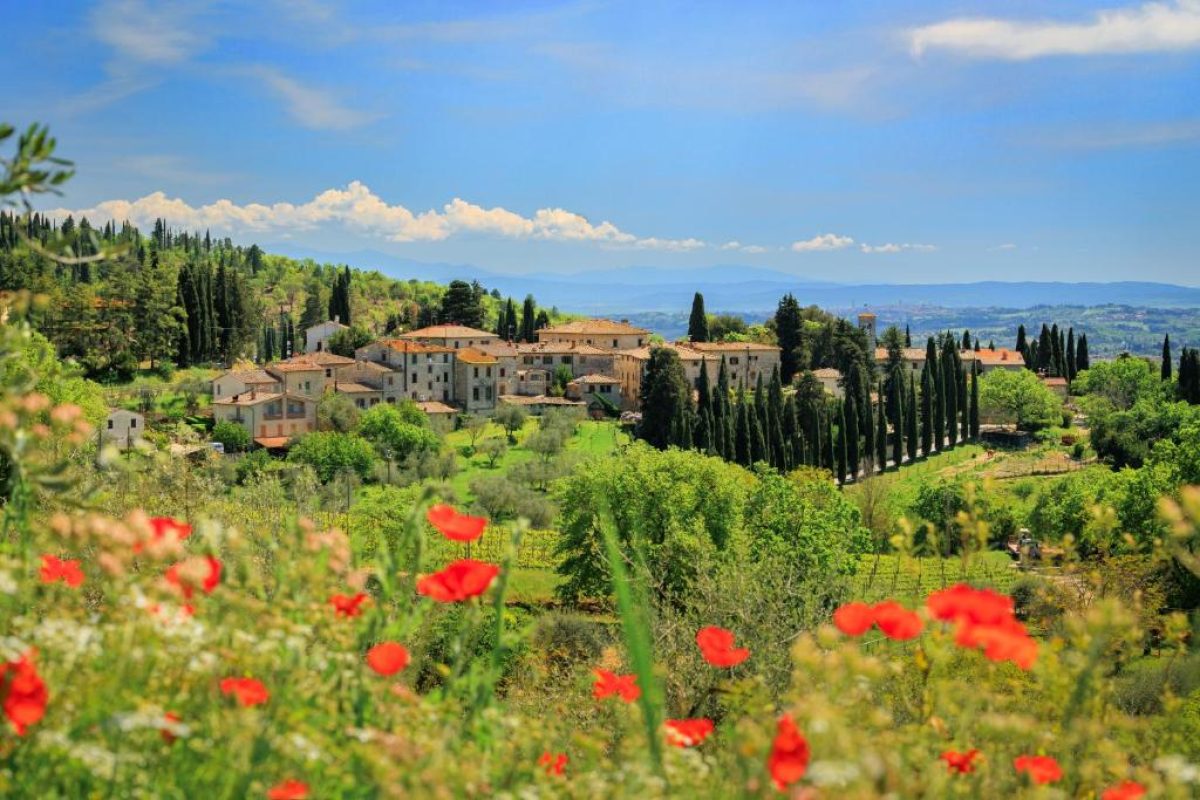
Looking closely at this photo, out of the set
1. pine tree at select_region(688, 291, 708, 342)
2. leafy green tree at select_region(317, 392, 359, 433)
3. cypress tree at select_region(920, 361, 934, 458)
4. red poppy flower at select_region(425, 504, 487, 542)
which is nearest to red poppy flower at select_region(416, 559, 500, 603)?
red poppy flower at select_region(425, 504, 487, 542)

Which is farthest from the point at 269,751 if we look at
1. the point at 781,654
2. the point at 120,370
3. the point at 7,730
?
the point at 120,370

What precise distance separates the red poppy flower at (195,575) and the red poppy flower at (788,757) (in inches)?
53.8

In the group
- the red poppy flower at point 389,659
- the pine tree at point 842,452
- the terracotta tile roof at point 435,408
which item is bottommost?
the pine tree at point 842,452

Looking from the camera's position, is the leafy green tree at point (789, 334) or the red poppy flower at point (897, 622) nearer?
the red poppy flower at point (897, 622)

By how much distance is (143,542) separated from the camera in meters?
2.56

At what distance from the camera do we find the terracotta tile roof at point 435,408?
52.8 metres

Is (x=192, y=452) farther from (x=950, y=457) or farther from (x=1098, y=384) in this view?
(x=1098, y=384)

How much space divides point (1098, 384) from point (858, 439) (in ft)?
87.1

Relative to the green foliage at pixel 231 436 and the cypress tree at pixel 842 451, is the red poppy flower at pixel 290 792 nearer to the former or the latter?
the green foliage at pixel 231 436

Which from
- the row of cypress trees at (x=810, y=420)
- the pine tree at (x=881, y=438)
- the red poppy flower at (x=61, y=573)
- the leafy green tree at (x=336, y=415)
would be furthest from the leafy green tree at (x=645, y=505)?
the pine tree at (x=881, y=438)

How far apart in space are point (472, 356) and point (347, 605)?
5437cm

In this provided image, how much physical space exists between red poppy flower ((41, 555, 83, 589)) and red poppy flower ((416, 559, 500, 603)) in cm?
102

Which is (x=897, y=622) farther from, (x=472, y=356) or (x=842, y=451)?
(x=472, y=356)

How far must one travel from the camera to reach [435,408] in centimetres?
5353
